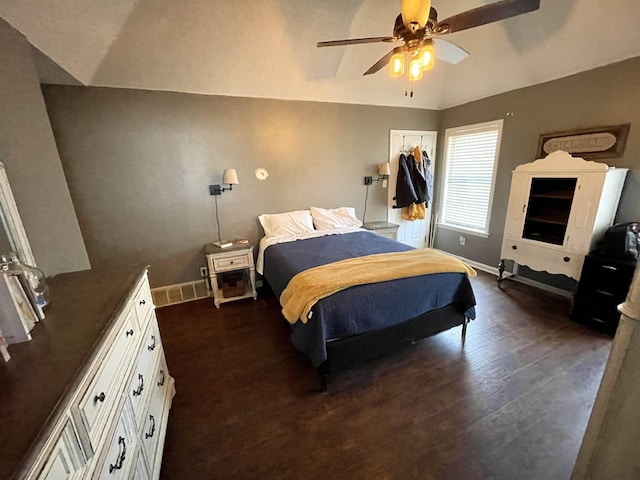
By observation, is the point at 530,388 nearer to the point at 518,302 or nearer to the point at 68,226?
the point at 518,302

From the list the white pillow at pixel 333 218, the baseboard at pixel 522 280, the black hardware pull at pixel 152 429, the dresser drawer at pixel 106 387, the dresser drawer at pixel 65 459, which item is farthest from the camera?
the white pillow at pixel 333 218

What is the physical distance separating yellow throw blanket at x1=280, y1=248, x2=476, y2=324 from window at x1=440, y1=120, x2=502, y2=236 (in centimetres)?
212

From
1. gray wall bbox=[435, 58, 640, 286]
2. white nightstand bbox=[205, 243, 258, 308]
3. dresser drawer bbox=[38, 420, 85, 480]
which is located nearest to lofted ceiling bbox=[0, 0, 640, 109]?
gray wall bbox=[435, 58, 640, 286]

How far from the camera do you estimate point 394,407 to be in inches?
69.5

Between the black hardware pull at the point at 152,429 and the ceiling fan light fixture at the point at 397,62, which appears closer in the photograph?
the black hardware pull at the point at 152,429

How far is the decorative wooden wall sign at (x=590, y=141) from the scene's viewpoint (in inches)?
102

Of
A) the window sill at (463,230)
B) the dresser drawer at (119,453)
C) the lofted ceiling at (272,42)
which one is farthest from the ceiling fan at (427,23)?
the window sill at (463,230)

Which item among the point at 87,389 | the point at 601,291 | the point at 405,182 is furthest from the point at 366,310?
the point at 405,182

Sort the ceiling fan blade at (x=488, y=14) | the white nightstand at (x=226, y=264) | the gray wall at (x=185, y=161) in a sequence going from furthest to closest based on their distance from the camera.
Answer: the white nightstand at (x=226, y=264) → the gray wall at (x=185, y=161) → the ceiling fan blade at (x=488, y=14)

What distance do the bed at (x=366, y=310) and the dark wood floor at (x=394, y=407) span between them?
9.2 inches

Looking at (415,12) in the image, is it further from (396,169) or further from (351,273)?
(396,169)

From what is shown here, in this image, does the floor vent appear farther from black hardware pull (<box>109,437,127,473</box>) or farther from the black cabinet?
the black cabinet

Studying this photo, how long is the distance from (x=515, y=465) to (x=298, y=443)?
3.80 ft

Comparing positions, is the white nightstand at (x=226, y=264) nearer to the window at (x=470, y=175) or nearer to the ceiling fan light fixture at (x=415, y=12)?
the ceiling fan light fixture at (x=415, y=12)
